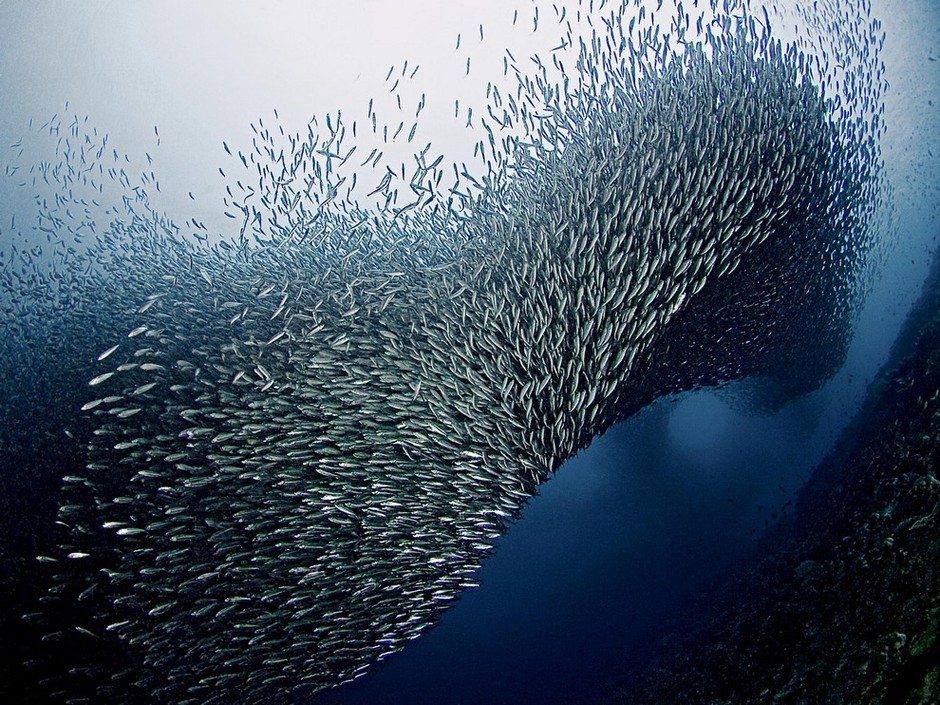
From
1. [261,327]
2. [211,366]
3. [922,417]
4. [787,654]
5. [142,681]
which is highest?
[261,327]

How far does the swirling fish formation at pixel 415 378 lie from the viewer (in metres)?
5.29

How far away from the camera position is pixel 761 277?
897 centimetres

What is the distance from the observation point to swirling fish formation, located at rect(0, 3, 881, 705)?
5.29m

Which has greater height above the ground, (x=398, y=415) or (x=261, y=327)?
(x=261, y=327)

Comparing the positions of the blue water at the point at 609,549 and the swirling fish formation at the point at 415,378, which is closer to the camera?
the swirling fish formation at the point at 415,378

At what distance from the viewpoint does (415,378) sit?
621 cm

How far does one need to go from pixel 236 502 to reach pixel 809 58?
11.4 m

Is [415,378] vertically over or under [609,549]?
under

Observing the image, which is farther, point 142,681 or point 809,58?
point 809,58

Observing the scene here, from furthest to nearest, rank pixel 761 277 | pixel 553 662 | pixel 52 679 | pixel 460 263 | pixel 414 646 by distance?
pixel 414 646, pixel 553 662, pixel 761 277, pixel 460 263, pixel 52 679

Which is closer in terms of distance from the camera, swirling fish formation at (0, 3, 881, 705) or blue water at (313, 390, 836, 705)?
swirling fish formation at (0, 3, 881, 705)

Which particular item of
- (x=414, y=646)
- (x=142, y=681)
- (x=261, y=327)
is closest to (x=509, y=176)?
(x=261, y=327)

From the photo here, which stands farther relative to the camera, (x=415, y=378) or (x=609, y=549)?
(x=609, y=549)

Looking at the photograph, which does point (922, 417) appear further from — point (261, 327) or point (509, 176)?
point (261, 327)
